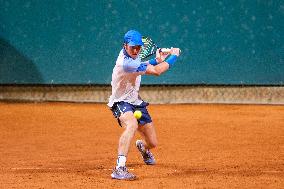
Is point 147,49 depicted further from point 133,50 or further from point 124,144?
point 124,144

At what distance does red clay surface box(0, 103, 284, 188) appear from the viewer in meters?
6.89

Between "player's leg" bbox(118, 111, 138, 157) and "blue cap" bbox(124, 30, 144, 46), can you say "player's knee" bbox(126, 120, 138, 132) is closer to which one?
"player's leg" bbox(118, 111, 138, 157)

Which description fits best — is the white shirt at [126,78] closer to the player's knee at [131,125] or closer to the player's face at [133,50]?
the player's face at [133,50]

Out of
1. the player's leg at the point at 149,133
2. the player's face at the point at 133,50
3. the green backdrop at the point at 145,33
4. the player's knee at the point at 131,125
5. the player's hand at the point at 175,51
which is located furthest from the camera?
the green backdrop at the point at 145,33

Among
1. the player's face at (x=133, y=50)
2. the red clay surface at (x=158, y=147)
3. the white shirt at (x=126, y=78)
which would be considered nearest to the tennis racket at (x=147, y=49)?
the white shirt at (x=126, y=78)

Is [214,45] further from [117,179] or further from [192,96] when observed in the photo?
[117,179]

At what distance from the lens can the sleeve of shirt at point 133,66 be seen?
7230mm

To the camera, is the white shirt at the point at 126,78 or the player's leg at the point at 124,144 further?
the white shirt at the point at 126,78

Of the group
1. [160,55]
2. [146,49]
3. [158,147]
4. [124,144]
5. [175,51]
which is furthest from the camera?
[158,147]

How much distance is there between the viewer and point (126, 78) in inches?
296

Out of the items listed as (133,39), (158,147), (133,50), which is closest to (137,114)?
(133,50)

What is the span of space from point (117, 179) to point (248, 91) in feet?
23.9

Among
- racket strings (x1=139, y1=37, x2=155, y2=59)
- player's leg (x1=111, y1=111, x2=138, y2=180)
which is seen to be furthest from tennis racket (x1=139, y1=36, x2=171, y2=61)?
player's leg (x1=111, y1=111, x2=138, y2=180)

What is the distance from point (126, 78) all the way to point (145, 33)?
20.6ft
